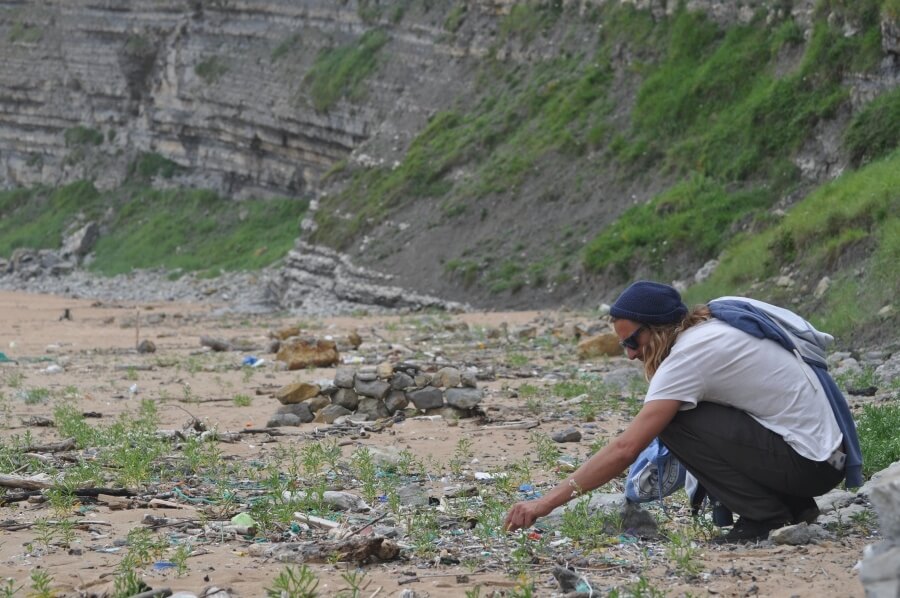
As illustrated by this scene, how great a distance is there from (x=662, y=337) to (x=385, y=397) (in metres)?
5.15

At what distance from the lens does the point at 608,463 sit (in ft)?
18.1

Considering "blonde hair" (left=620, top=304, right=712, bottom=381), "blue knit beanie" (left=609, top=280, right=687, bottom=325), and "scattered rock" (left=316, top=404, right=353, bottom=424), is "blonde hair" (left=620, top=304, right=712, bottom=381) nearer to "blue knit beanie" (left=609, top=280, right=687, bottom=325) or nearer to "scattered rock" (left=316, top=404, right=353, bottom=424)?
"blue knit beanie" (left=609, top=280, right=687, bottom=325)

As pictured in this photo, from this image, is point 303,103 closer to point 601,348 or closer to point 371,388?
point 601,348

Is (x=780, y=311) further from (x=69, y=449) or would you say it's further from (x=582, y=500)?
(x=69, y=449)

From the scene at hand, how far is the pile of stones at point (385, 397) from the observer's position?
10352 mm

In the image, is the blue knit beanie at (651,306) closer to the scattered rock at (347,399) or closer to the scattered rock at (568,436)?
the scattered rock at (568,436)

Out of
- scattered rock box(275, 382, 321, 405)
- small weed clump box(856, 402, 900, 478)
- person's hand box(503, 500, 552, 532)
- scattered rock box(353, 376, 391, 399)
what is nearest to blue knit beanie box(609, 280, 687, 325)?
person's hand box(503, 500, 552, 532)

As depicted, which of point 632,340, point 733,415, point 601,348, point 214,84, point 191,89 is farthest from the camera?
point 191,89

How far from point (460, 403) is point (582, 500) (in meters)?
4.38

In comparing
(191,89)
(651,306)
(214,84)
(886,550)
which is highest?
(651,306)

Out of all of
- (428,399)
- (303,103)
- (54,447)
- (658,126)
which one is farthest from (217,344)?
(303,103)

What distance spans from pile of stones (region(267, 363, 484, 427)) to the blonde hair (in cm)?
455

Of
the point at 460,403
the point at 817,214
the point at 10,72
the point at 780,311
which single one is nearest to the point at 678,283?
the point at 817,214

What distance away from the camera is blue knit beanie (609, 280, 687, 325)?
18.8 ft
